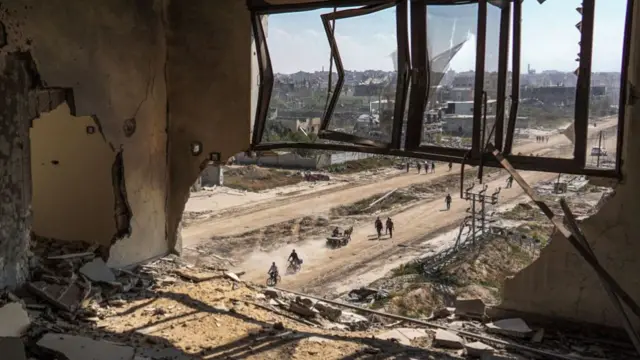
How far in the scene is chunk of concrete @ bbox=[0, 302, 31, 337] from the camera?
472cm

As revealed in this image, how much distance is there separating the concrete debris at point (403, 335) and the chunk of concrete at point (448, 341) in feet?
0.67

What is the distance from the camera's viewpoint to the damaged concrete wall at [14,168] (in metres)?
5.40

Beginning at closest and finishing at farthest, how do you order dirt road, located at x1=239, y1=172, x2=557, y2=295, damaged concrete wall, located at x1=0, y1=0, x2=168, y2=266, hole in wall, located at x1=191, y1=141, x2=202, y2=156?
damaged concrete wall, located at x1=0, y1=0, x2=168, y2=266 → hole in wall, located at x1=191, y1=141, x2=202, y2=156 → dirt road, located at x1=239, y1=172, x2=557, y2=295

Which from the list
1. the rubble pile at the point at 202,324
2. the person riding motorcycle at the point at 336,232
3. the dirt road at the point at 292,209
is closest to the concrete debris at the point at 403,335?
the rubble pile at the point at 202,324

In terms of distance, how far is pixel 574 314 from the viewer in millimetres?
5086

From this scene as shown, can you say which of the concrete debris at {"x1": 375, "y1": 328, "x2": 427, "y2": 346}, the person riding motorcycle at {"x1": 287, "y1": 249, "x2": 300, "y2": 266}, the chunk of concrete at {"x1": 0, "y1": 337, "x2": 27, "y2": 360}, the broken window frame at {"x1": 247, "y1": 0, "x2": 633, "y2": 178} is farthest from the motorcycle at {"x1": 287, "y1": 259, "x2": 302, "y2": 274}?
the chunk of concrete at {"x1": 0, "y1": 337, "x2": 27, "y2": 360}

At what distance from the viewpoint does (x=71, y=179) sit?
23.2 feet

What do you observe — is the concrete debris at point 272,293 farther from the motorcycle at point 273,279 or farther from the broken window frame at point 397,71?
the motorcycle at point 273,279

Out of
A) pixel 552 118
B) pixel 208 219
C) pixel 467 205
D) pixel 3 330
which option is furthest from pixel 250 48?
pixel 467 205

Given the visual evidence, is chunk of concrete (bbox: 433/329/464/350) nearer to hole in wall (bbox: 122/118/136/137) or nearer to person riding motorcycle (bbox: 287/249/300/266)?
hole in wall (bbox: 122/118/136/137)

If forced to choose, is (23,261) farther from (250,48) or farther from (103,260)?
(250,48)

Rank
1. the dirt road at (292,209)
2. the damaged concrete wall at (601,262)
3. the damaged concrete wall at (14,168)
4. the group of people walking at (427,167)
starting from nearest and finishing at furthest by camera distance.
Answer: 1. the damaged concrete wall at (601,262)
2. the damaged concrete wall at (14,168)
3. the dirt road at (292,209)
4. the group of people walking at (427,167)

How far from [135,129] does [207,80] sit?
0.98 metres

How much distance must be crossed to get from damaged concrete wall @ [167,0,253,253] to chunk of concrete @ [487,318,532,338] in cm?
331
